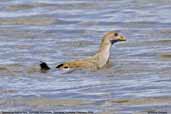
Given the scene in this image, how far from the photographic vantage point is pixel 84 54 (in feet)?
64.8

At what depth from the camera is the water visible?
15125 millimetres

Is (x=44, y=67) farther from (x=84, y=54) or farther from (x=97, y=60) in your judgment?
(x=84, y=54)

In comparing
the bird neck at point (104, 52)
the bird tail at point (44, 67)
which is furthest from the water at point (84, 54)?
the bird neck at point (104, 52)

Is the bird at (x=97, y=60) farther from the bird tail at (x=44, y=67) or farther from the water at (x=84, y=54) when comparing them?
the water at (x=84, y=54)

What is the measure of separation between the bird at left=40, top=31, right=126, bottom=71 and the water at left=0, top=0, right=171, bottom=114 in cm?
19

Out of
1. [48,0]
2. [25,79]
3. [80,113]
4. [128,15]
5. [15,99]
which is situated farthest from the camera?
[48,0]

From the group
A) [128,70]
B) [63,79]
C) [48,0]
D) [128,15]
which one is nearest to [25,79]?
[63,79]

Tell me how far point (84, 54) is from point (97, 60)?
1110mm

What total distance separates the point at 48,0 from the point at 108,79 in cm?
1021

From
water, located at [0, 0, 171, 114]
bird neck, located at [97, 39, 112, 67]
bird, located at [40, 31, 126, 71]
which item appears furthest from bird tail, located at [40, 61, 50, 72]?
bird neck, located at [97, 39, 112, 67]

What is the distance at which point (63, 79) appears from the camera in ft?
55.4

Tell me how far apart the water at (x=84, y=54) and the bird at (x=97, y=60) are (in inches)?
7.4

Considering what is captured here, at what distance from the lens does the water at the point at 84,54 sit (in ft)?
49.6

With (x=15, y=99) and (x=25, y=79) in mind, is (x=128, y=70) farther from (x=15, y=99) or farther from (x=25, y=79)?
(x=15, y=99)
